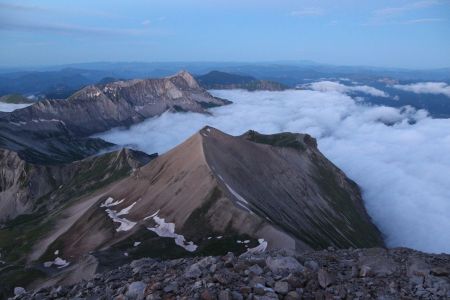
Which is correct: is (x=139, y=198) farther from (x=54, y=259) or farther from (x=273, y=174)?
(x=273, y=174)

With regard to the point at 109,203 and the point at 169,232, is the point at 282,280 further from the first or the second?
the point at 109,203

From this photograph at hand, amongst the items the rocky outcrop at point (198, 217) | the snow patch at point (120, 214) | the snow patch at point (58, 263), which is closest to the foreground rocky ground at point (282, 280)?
the rocky outcrop at point (198, 217)

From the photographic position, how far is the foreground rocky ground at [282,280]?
23.5m

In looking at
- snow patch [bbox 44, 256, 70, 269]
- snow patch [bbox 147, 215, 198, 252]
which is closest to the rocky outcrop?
snow patch [bbox 147, 215, 198, 252]

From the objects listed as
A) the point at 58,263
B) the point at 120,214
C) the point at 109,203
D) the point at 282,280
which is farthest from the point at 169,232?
the point at 282,280

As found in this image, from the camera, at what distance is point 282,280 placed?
80.0 ft

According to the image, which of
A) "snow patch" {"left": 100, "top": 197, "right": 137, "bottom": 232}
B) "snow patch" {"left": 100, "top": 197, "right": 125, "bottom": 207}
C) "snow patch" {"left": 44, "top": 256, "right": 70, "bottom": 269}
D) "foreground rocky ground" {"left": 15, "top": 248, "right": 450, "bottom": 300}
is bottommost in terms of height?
"snow patch" {"left": 44, "top": 256, "right": 70, "bottom": 269}

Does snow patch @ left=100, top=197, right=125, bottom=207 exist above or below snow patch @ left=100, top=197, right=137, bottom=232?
below

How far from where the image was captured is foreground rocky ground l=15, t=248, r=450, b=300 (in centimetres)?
2355

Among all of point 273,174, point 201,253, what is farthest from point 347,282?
point 273,174

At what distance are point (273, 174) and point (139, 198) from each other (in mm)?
46719

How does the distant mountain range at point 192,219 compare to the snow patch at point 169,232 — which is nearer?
the distant mountain range at point 192,219

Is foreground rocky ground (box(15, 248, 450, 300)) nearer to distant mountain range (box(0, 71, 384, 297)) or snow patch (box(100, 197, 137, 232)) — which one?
distant mountain range (box(0, 71, 384, 297))

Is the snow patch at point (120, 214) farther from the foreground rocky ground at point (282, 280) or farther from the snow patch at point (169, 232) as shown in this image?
the foreground rocky ground at point (282, 280)
